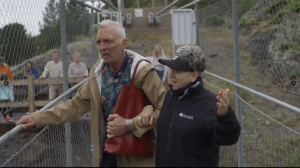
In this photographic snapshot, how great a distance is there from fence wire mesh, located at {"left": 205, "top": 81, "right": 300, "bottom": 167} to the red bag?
1.31 m

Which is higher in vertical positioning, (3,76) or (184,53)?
(184,53)

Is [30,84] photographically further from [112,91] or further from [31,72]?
[112,91]

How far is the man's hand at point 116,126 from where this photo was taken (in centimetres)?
239

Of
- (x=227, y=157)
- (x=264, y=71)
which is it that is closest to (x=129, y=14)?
(x=227, y=157)

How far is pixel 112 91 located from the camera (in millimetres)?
2574

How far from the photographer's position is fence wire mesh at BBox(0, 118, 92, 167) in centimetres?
408

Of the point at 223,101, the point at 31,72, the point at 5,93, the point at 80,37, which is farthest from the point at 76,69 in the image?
the point at 223,101

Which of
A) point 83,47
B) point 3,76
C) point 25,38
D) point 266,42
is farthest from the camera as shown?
point 83,47

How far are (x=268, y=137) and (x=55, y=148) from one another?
7.35ft

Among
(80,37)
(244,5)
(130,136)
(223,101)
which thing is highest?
(244,5)

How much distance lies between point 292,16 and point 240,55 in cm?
123

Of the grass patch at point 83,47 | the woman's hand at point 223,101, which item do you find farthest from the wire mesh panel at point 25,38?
the grass patch at point 83,47

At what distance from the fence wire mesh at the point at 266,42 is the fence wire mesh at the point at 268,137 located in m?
0.28

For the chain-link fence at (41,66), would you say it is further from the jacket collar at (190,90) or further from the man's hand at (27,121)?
the jacket collar at (190,90)
